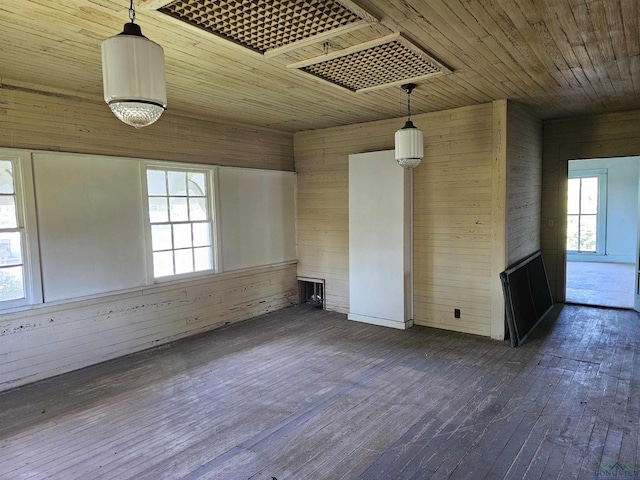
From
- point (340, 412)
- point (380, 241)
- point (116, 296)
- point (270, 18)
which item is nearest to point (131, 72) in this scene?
point (270, 18)

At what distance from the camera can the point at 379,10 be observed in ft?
7.95

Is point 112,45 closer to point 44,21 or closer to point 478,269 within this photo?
point 44,21

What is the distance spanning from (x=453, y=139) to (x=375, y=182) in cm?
112

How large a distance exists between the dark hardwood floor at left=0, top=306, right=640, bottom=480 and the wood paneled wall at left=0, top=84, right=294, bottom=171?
2.28 meters

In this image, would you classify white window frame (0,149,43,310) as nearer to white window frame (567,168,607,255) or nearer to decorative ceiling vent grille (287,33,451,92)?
decorative ceiling vent grille (287,33,451,92)

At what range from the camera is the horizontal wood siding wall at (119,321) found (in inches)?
150

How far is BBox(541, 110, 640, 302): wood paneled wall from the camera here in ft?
18.9

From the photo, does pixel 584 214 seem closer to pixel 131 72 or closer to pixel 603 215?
pixel 603 215

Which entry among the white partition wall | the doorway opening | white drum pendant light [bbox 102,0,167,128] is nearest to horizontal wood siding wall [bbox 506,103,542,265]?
the white partition wall

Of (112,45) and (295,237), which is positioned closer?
(112,45)

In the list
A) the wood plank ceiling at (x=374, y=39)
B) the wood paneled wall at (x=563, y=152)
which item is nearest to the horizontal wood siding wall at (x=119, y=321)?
the wood plank ceiling at (x=374, y=39)

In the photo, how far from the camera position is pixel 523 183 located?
547 centimetres

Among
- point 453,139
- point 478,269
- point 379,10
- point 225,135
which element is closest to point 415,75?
point 379,10

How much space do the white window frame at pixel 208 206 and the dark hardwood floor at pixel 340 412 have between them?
84 cm
